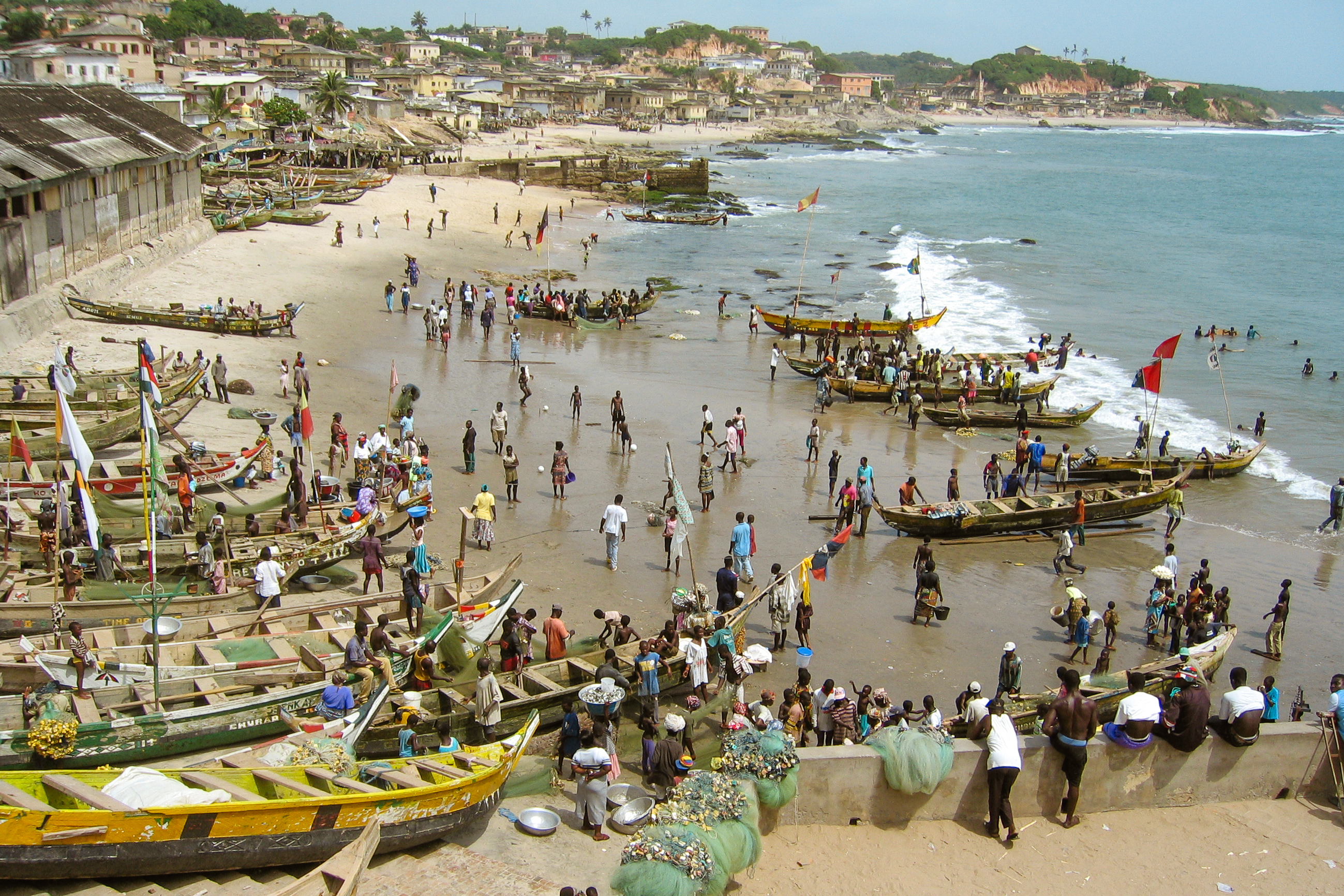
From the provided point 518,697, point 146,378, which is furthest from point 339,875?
point 146,378

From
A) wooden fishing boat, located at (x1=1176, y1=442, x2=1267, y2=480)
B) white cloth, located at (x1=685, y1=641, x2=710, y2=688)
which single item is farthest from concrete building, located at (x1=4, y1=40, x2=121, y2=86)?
white cloth, located at (x1=685, y1=641, x2=710, y2=688)

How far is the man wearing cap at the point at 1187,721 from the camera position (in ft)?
30.4

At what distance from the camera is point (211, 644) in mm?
12016

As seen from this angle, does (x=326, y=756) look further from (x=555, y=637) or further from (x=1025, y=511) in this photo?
(x=1025, y=511)

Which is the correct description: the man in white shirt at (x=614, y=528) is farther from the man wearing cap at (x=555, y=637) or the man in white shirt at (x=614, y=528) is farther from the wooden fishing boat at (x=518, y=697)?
the wooden fishing boat at (x=518, y=697)

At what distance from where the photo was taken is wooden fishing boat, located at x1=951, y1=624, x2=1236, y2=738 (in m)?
11.5

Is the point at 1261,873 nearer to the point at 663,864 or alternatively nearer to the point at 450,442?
the point at 663,864

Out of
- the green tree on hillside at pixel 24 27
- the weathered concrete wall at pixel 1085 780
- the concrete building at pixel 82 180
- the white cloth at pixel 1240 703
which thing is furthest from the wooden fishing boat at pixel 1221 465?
the green tree on hillside at pixel 24 27

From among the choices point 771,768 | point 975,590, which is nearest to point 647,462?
point 975,590

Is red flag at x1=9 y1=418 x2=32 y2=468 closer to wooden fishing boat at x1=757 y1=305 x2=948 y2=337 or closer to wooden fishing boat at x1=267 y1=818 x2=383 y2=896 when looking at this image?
wooden fishing boat at x1=267 y1=818 x2=383 y2=896

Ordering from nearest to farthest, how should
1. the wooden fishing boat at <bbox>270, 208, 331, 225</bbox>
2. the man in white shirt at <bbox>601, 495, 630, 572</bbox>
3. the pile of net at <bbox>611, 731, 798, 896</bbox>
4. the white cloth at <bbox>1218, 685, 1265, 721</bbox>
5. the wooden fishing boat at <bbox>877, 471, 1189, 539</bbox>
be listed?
the pile of net at <bbox>611, 731, 798, 896</bbox>
the white cloth at <bbox>1218, 685, 1265, 721</bbox>
the man in white shirt at <bbox>601, 495, 630, 572</bbox>
the wooden fishing boat at <bbox>877, 471, 1189, 539</bbox>
the wooden fishing boat at <bbox>270, 208, 331, 225</bbox>

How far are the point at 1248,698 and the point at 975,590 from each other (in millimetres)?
8018

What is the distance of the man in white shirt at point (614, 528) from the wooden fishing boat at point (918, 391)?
42.1 ft

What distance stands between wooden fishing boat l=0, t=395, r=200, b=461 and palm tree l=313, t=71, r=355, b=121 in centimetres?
6422
